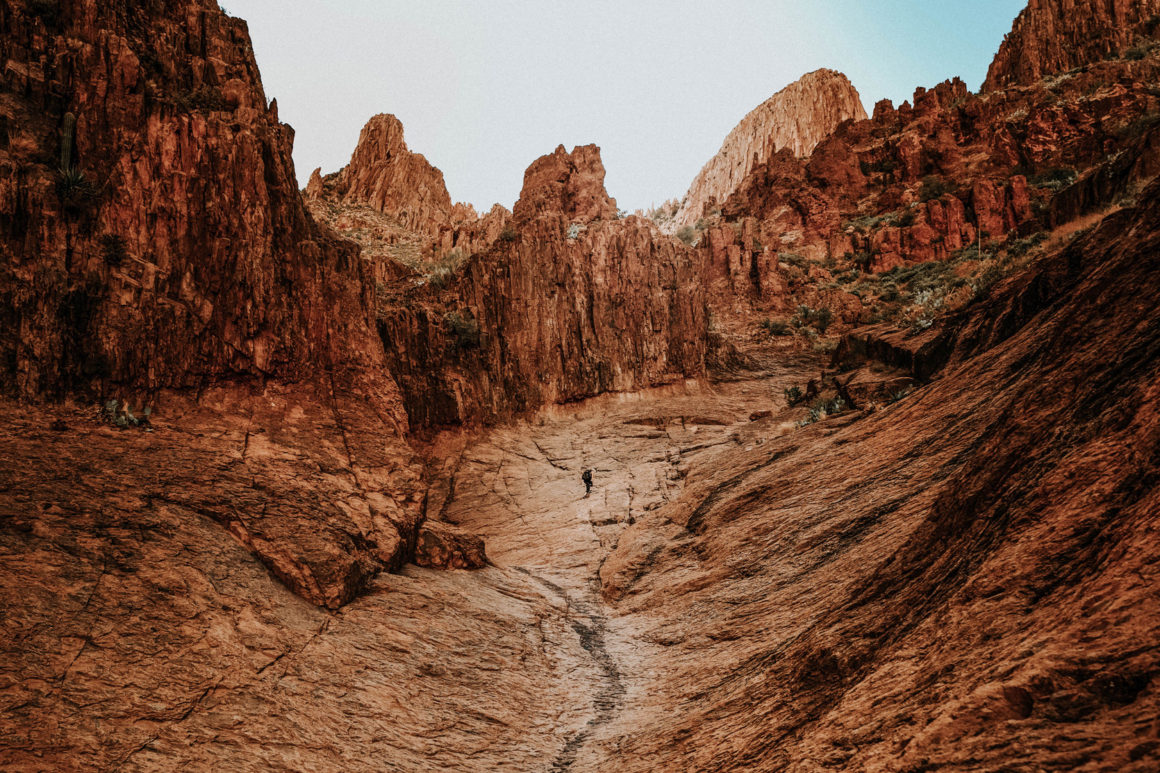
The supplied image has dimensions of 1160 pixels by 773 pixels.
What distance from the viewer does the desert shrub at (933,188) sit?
61281 millimetres

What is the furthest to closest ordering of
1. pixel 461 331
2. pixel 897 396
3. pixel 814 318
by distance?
pixel 814 318, pixel 461 331, pixel 897 396

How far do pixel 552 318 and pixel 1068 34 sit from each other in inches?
2710

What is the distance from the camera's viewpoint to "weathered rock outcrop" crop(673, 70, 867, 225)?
103 m

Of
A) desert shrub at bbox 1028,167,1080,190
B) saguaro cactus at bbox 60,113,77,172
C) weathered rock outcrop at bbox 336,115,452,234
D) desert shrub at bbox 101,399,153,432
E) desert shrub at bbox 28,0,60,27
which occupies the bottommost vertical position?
desert shrub at bbox 101,399,153,432

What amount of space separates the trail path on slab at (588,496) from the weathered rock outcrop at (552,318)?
168 centimetres

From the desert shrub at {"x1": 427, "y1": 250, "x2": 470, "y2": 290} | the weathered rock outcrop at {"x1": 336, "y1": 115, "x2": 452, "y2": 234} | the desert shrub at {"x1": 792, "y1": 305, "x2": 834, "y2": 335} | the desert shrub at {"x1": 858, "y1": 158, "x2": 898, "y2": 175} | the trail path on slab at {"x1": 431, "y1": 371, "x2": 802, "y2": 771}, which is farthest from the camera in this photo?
the desert shrub at {"x1": 858, "y1": 158, "x2": 898, "y2": 175}

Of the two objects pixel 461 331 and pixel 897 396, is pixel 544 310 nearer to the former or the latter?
pixel 461 331

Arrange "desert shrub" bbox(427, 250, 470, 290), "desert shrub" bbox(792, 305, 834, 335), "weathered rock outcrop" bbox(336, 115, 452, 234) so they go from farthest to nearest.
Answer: "weathered rock outcrop" bbox(336, 115, 452, 234)
"desert shrub" bbox(792, 305, 834, 335)
"desert shrub" bbox(427, 250, 470, 290)

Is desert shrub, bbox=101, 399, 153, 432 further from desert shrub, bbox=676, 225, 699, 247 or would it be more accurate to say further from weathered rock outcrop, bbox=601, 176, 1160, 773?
desert shrub, bbox=676, 225, 699, 247

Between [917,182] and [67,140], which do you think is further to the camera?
[917,182]

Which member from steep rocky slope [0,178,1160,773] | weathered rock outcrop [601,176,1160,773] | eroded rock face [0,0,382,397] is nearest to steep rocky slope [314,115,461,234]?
eroded rock face [0,0,382,397]

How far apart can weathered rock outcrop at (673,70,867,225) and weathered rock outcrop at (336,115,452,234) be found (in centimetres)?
4501

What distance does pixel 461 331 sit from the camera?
35.3 metres

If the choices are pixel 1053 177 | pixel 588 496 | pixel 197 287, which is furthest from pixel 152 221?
pixel 1053 177
